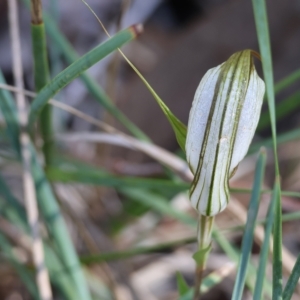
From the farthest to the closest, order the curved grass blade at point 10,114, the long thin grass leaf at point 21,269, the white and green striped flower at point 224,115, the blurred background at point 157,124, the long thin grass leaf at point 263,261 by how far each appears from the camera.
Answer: the blurred background at point 157,124 → the long thin grass leaf at point 21,269 → the curved grass blade at point 10,114 → the long thin grass leaf at point 263,261 → the white and green striped flower at point 224,115

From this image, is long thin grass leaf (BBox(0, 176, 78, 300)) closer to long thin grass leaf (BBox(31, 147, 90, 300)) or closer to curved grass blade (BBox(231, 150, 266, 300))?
long thin grass leaf (BBox(31, 147, 90, 300))

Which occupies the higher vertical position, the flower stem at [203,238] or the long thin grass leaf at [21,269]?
the long thin grass leaf at [21,269]

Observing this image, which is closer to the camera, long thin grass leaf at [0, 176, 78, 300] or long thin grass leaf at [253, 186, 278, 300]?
long thin grass leaf at [253, 186, 278, 300]

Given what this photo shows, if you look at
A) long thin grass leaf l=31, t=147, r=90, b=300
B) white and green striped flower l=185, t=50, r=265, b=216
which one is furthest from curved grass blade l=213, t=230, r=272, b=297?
white and green striped flower l=185, t=50, r=265, b=216

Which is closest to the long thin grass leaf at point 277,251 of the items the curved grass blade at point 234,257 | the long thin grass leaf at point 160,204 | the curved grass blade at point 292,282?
the curved grass blade at point 292,282

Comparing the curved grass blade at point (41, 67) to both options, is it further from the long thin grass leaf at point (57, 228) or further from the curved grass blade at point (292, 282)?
the curved grass blade at point (292, 282)

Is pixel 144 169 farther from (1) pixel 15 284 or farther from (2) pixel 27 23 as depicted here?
(2) pixel 27 23

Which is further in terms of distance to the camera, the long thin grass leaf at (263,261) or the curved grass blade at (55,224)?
the curved grass blade at (55,224)

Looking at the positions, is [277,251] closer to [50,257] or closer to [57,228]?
[57,228]

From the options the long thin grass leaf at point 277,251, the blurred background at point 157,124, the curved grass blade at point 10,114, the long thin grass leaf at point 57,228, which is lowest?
the long thin grass leaf at point 277,251
